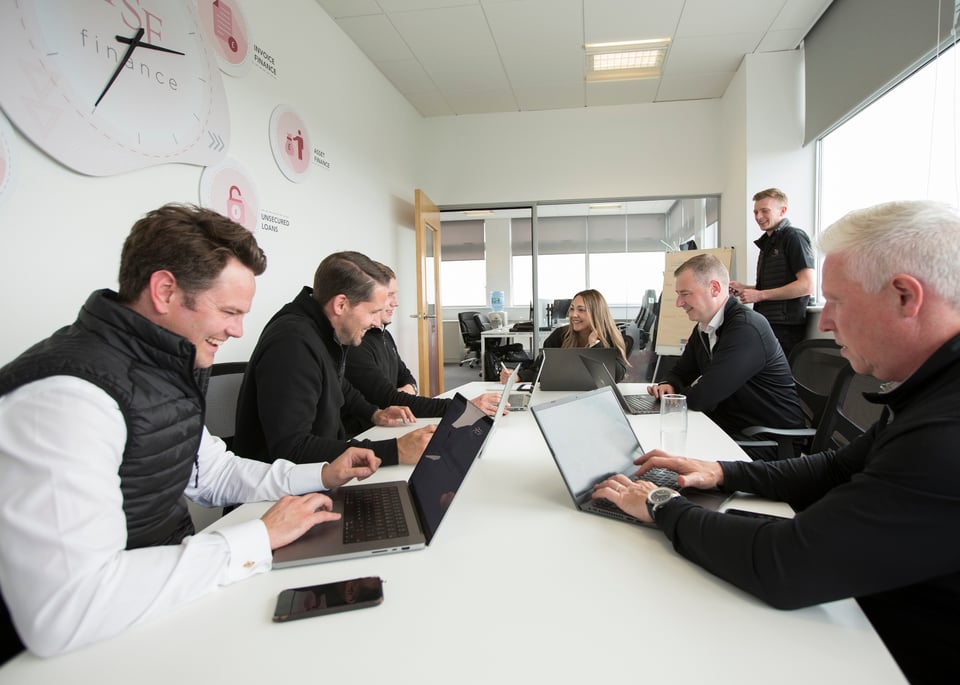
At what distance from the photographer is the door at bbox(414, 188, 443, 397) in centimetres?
497

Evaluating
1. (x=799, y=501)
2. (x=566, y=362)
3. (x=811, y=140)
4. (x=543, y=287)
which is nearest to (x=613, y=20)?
(x=811, y=140)

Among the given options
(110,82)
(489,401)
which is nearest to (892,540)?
(489,401)

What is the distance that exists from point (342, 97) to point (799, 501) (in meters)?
3.91

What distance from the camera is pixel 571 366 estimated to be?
2.62 meters

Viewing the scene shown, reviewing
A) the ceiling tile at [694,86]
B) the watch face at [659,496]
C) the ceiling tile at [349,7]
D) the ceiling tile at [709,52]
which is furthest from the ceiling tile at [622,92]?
the watch face at [659,496]

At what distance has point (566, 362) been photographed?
8.62 ft

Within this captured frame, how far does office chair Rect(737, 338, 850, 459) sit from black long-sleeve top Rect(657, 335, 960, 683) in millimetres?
1208

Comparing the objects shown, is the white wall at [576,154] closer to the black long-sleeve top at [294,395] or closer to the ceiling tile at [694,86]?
the ceiling tile at [694,86]

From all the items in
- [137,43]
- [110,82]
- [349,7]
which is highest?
[349,7]

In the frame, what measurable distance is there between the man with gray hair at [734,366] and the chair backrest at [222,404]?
5.82 feet

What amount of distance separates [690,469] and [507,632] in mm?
656

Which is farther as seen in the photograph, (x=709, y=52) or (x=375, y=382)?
(x=709, y=52)

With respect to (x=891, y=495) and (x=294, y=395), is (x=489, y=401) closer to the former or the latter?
(x=294, y=395)

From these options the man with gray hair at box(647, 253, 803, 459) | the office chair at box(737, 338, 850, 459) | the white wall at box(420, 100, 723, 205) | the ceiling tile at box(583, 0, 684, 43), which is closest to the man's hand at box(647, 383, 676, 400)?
the man with gray hair at box(647, 253, 803, 459)
